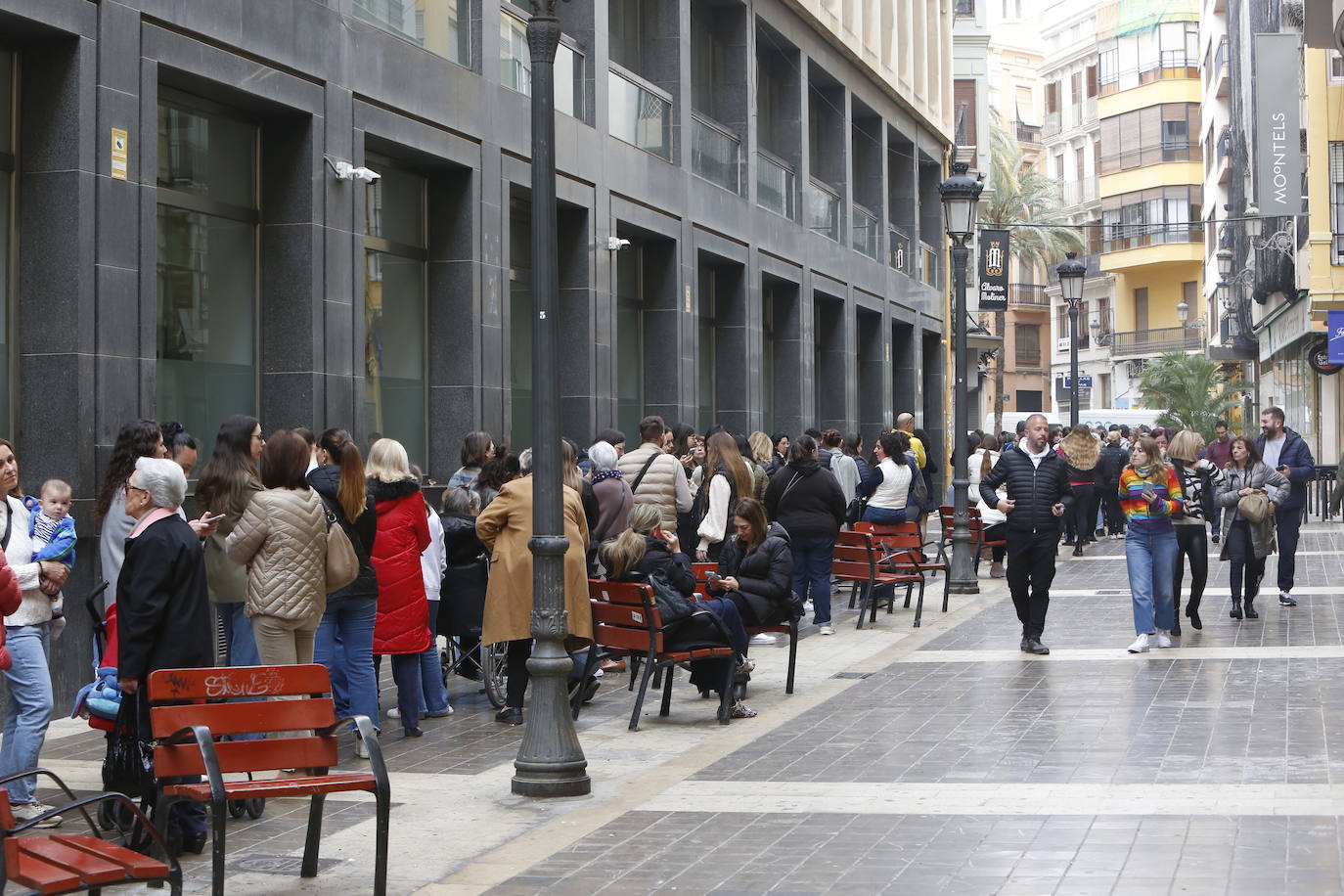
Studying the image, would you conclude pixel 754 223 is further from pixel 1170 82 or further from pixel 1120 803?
pixel 1170 82

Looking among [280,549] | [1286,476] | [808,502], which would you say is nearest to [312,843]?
[280,549]

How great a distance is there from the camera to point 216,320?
577 inches

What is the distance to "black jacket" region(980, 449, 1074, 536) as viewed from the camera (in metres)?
14.6

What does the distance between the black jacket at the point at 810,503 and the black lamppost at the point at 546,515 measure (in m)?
7.20

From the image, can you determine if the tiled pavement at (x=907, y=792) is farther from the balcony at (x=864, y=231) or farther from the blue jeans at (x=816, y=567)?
the balcony at (x=864, y=231)

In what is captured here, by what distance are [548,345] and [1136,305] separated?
77.2m

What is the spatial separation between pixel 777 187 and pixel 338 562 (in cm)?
2150

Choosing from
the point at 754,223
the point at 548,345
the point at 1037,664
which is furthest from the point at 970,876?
the point at 754,223

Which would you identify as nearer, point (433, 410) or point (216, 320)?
point (216, 320)

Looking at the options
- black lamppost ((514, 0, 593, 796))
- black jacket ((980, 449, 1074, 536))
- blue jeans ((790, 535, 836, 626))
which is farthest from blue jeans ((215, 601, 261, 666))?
blue jeans ((790, 535, 836, 626))

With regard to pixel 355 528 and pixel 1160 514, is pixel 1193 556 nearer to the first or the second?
pixel 1160 514

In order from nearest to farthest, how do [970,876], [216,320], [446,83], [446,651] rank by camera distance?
[970,876] → [446,651] → [216,320] → [446,83]

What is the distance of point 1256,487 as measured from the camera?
1733 cm

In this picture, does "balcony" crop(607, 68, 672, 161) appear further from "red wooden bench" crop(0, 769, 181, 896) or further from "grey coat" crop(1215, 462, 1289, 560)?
"red wooden bench" crop(0, 769, 181, 896)
